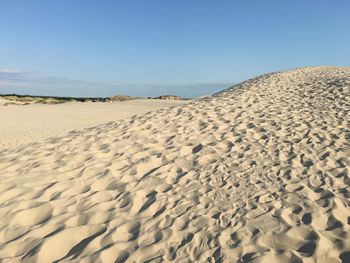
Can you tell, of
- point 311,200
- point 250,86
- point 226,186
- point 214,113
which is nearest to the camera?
point 311,200

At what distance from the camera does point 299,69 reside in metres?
20.7

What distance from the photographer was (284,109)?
11.8m

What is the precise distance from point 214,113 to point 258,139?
291cm

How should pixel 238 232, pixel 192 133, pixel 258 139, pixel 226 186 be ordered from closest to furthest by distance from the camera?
pixel 238 232 < pixel 226 186 < pixel 258 139 < pixel 192 133

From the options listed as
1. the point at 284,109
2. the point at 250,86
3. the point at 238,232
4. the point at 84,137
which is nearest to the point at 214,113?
the point at 284,109

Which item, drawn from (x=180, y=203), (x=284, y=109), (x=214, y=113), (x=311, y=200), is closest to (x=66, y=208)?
(x=180, y=203)

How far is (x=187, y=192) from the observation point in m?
6.50

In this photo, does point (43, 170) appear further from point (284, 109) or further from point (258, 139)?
point (284, 109)

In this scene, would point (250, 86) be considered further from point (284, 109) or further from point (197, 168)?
point (197, 168)

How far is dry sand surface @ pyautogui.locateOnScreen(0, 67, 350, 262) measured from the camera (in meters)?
4.96

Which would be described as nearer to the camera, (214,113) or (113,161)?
(113,161)

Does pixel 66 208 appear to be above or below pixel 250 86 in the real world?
below

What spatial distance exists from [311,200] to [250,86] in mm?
10715

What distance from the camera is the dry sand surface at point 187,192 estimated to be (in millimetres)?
4961
